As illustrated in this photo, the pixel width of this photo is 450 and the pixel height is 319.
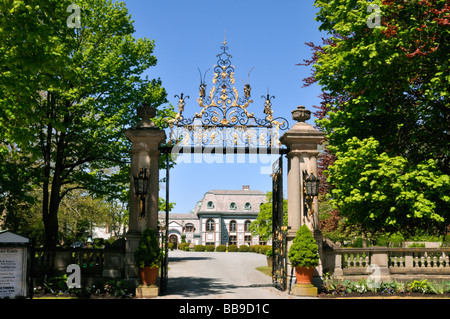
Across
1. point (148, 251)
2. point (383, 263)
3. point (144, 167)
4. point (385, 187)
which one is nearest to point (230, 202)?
point (383, 263)

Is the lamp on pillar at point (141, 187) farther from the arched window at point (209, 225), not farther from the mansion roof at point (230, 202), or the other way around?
the arched window at point (209, 225)

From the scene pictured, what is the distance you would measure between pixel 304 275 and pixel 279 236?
6.24 ft

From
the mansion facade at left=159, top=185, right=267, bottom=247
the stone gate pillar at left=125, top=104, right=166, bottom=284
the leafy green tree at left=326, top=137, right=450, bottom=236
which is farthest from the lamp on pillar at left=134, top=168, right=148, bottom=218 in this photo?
the mansion facade at left=159, top=185, right=267, bottom=247

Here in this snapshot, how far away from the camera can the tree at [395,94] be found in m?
12.7

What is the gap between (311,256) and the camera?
483 inches

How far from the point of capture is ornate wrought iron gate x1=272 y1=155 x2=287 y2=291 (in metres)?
13.7

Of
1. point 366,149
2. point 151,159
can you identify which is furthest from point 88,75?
point 366,149

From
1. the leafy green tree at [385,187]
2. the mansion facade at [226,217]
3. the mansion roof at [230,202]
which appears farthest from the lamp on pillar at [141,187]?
the mansion roof at [230,202]

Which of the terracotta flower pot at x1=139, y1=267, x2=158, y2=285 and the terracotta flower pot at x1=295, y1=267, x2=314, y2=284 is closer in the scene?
the terracotta flower pot at x1=139, y1=267, x2=158, y2=285

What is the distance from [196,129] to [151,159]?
5.84 feet

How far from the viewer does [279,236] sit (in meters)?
14.0

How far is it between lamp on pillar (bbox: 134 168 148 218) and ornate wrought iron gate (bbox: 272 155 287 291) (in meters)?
4.43

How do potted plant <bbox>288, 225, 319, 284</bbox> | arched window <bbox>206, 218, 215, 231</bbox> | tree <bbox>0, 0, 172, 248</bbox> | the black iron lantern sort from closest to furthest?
potted plant <bbox>288, 225, 319, 284</bbox> < the black iron lantern < tree <bbox>0, 0, 172, 248</bbox> < arched window <bbox>206, 218, 215, 231</bbox>

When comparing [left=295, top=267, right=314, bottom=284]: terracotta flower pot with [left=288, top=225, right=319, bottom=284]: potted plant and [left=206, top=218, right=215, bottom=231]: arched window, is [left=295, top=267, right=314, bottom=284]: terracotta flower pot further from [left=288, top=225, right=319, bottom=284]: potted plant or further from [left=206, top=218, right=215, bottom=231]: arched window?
[left=206, top=218, right=215, bottom=231]: arched window
